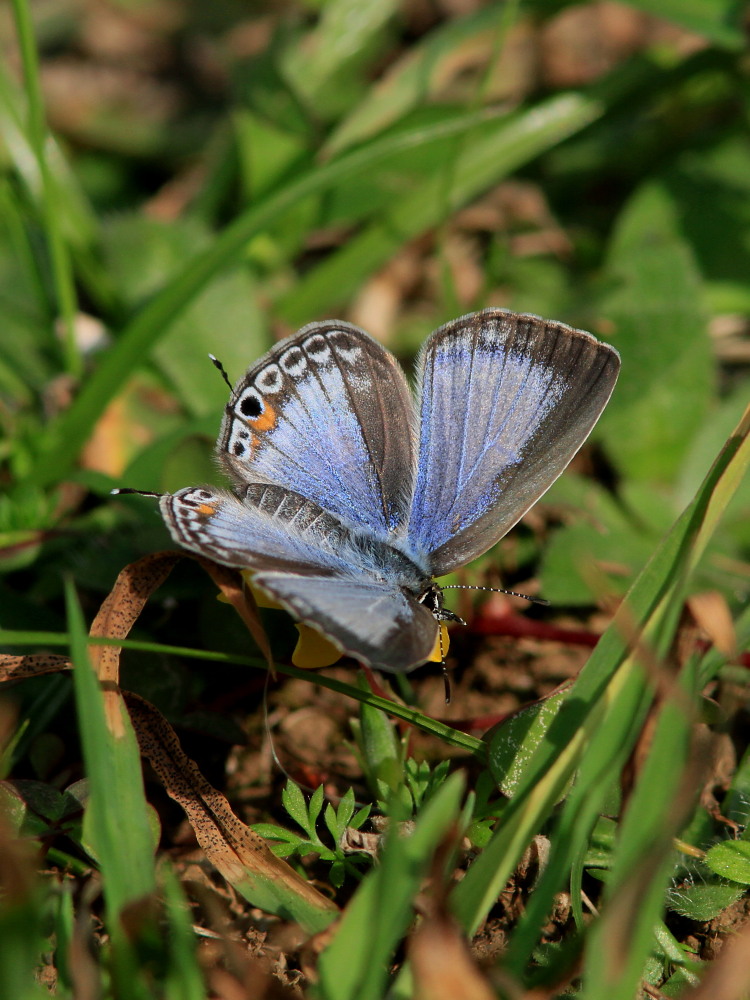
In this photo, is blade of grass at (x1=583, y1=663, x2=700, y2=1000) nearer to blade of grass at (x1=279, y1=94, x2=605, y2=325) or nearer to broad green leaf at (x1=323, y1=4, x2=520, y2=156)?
blade of grass at (x1=279, y1=94, x2=605, y2=325)

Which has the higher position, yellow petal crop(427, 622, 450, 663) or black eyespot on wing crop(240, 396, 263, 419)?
black eyespot on wing crop(240, 396, 263, 419)

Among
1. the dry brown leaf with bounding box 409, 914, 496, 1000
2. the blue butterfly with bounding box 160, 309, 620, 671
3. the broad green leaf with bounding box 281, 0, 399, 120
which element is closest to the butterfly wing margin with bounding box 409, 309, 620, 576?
the blue butterfly with bounding box 160, 309, 620, 671

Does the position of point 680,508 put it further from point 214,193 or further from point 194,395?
point 214,193

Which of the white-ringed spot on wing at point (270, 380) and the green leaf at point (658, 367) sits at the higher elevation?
the white-ringed spot on wing at point (270, 380)

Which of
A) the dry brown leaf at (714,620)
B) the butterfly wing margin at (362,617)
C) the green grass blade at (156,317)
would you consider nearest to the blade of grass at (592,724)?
the butterfly wing margin at (362,617)

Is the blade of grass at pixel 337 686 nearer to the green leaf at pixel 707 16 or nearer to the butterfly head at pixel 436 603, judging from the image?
the butterfly head at pixel 436 603

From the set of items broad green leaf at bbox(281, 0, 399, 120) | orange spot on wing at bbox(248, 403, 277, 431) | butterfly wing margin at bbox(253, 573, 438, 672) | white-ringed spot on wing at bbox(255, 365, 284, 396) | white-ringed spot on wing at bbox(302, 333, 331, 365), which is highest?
broad green leaf at bbox(281, 0, 399, 120)

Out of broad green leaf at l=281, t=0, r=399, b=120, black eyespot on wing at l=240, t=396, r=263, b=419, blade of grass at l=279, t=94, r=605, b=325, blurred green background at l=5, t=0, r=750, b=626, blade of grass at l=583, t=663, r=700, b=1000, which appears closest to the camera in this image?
blade of grass at l=583, t=663, r=700, b=1000
